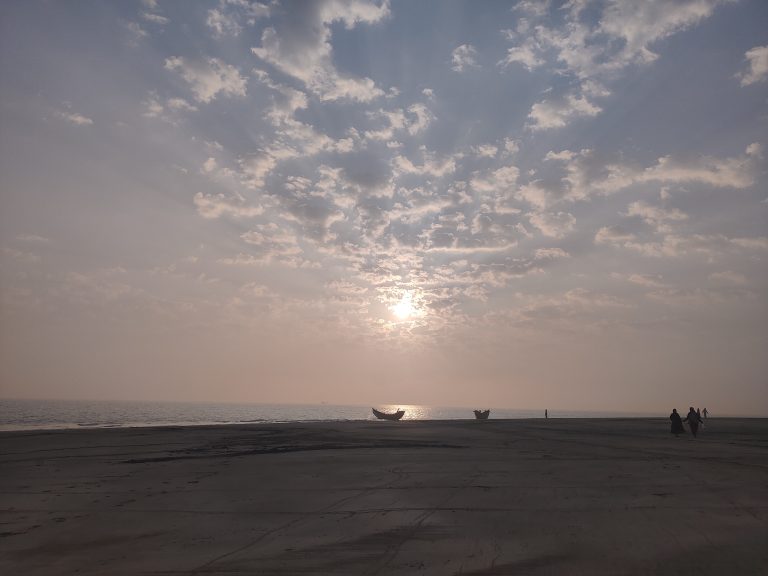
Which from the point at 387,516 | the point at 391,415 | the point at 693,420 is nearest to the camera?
the point at 387,516

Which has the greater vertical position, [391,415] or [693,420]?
[693,420]

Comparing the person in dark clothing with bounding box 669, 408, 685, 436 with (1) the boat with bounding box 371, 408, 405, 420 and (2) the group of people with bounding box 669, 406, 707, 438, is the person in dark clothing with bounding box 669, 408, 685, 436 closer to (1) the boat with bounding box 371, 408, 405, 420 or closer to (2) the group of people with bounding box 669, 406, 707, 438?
(2) the group of people with bounding box 669, 406, 707, 438

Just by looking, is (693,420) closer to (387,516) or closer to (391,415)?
(387,516)

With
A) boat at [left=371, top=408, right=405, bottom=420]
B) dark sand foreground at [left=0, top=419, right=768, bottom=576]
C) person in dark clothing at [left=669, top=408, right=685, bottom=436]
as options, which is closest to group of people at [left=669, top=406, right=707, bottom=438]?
person in dark clothing at [left=669, top=408, right=685, bottom=436]

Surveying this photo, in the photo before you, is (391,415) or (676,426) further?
(391,415)

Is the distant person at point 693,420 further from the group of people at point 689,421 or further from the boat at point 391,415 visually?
the boat at point 391,415

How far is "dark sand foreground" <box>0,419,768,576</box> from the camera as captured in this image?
725 cm

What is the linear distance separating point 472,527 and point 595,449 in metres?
15.9

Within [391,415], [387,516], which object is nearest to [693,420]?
[387,516]

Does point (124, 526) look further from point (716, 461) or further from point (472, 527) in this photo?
point (716, 461)

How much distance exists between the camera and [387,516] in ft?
32.5

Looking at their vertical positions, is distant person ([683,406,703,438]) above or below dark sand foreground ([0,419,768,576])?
above

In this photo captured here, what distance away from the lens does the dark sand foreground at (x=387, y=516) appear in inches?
285

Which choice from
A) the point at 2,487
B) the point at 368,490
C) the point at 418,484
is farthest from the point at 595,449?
the point at 2,487
